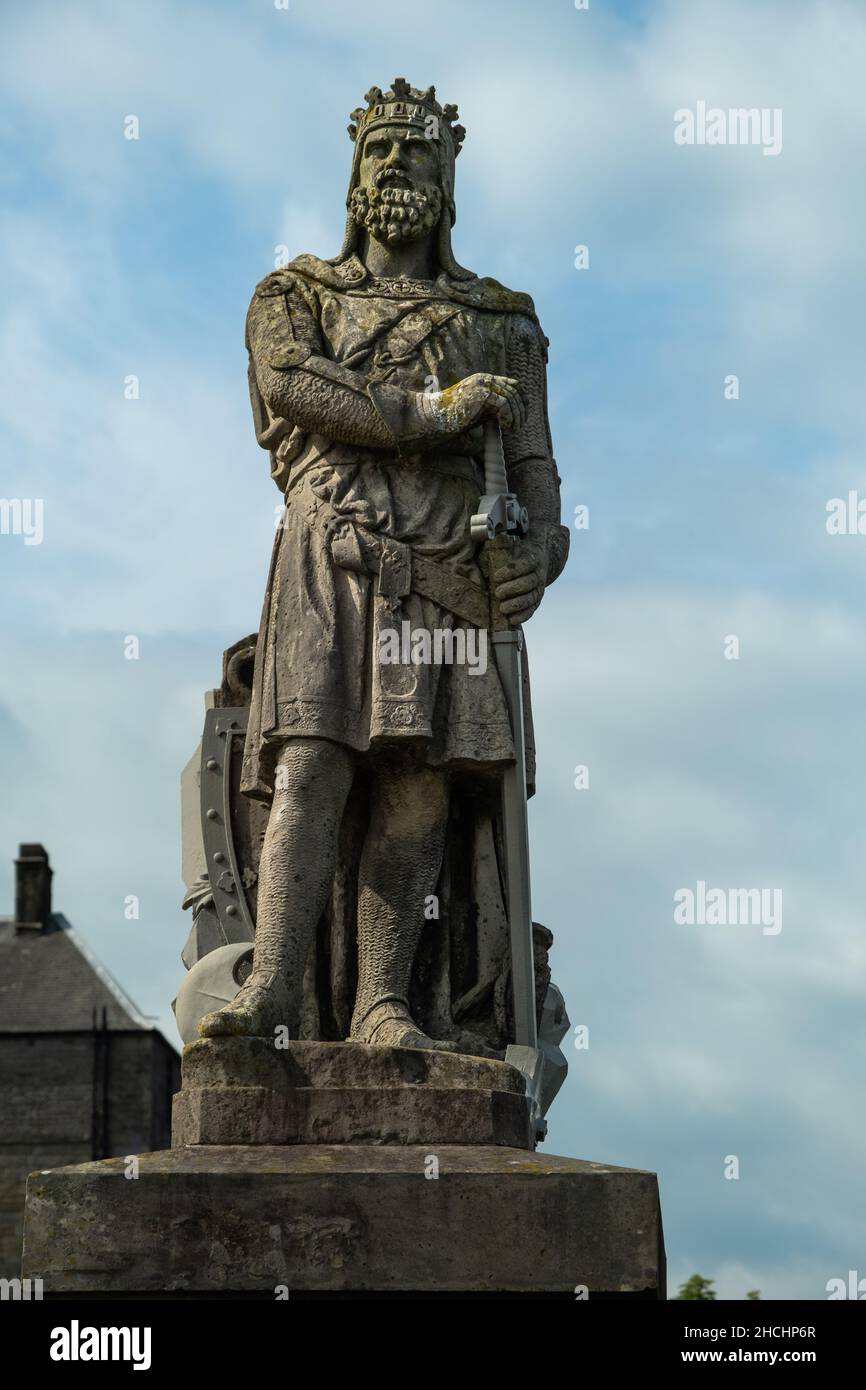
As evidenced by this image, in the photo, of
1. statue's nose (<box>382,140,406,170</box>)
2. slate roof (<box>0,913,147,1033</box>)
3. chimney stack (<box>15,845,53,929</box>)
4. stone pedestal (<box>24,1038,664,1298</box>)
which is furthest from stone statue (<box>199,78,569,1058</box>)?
chimney stack (<box>15,845,53,929</box>)

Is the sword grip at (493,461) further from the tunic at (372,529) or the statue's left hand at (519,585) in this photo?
the statue's left hand at (519,585)

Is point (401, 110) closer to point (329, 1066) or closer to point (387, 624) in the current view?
point (387, 624)

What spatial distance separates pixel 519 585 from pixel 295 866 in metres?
1.61

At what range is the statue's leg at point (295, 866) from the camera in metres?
10.7

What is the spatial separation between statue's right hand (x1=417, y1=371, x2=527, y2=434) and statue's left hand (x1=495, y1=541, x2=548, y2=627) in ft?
1.91

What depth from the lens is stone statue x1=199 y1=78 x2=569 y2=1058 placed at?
11055 millimetres

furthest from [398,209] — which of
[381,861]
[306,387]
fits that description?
[381,861]

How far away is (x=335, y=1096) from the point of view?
10.3m

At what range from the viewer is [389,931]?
1122cm

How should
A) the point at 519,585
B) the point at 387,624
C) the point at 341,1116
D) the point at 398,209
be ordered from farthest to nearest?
1. the point at 398,209
2. the point at 519,585
3. the point at 387,624
4. the point at 341,1116

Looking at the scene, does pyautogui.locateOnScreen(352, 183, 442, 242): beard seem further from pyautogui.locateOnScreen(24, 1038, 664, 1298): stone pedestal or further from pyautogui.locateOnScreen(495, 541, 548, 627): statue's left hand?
pyautogui.locateOnScreen(24, 1038, 664, 1298): stone pedestal
